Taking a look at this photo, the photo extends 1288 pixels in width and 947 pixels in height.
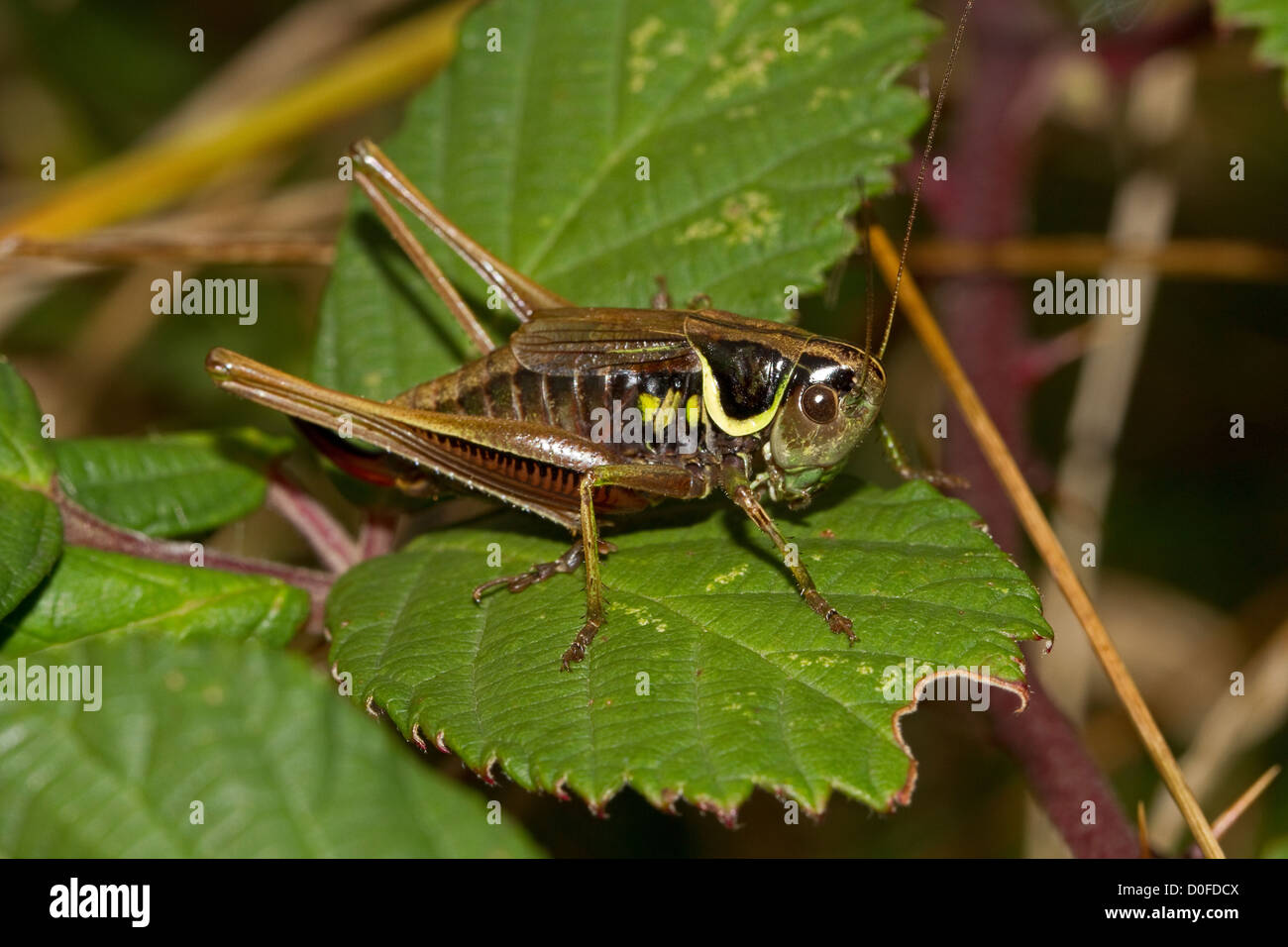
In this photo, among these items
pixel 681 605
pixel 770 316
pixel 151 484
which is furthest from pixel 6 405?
pixel 770 316

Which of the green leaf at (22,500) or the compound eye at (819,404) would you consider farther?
the compound eye at (819,404)

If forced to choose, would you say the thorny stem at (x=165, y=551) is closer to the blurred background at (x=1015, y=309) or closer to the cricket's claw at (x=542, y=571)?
the cricket's claw at (x=542, y=571)

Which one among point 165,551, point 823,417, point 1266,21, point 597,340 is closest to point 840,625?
point 823,417

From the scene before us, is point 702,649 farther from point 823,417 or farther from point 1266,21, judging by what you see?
point 1266,21

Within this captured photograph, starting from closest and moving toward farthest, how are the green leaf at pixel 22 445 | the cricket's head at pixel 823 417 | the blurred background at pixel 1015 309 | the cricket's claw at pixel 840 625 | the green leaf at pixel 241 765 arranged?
the green leaf at pixel 241 765 < the cricket's claw at pixel 840 625 < the green leaf at pixel 22 445 < the cricket's head at pixel 823 417 < the blurred background at pixel 1015 309

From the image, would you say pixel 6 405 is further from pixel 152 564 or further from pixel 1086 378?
pixel 1086 378

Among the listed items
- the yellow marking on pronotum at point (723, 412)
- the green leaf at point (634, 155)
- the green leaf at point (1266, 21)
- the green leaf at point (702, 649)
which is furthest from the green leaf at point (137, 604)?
the green leaf at point (1266, 21)

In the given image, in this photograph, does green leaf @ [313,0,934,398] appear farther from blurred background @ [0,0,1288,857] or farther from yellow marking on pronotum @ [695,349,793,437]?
blurred background @ [0,0,1288,857]

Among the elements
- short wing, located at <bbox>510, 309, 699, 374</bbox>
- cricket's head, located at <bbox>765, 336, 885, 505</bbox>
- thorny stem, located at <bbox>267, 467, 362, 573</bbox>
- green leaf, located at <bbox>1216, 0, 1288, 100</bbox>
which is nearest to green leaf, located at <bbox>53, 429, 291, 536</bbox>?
thorny stem, located at <bbox>267, 467, 362, 573</bbox>
